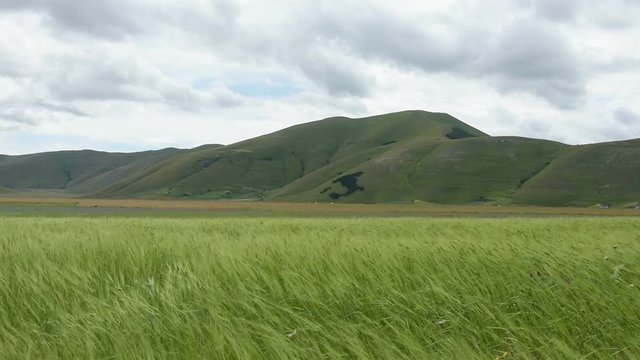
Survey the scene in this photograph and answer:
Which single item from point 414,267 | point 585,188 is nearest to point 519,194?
point 585,188

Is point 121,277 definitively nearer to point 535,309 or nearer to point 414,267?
point 414,267

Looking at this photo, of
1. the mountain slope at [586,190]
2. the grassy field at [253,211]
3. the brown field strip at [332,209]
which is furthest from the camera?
the mountain slope at [586,190]

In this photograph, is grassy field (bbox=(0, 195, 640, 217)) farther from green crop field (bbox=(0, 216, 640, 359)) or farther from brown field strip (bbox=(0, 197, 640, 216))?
green crop field (bbox=(0, 216, 640, 359))

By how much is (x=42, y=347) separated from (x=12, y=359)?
0.78 feet

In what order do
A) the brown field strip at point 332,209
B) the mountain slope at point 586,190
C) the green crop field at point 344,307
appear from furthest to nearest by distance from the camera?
the mountain slope at point 586,190 < the brown field strip at point 332,209 < the green crop field at point 344,307

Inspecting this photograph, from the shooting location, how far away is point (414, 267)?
5609mm

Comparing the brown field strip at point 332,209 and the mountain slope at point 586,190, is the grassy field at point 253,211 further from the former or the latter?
the mountain slope at point 586,190

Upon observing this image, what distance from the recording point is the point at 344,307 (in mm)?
4539

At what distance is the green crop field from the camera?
368cm

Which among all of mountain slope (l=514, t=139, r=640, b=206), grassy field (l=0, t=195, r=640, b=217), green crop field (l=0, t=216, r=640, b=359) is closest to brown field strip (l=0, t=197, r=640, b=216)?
grassy field (l=0, t=195, r=640, b=217)

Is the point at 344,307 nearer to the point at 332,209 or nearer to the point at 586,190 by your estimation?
the point at 332,209

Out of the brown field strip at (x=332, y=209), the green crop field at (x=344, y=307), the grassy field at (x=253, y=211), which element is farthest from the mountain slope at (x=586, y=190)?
the green crop field at (x=344, y=307)

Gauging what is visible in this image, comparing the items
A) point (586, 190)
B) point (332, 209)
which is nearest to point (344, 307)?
point (332, 209)

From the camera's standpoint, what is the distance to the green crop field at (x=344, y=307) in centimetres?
368
